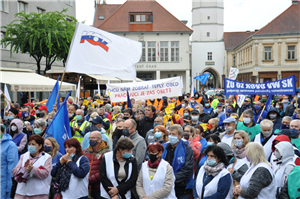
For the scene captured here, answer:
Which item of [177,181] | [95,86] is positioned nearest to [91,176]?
[177,181]

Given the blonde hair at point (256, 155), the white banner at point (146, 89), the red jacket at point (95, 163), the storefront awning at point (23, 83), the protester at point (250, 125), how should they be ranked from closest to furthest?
the blonde hair at point (256, 155) → the red jacket at point (95, 163) → the protester at point (250, 125) → the white banner at point (146, 89) → the storefront awning at point (23, 83)

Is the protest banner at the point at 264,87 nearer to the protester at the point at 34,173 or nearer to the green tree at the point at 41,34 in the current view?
the protester at the point at 34,173

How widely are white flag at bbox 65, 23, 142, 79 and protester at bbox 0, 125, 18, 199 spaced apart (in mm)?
2189

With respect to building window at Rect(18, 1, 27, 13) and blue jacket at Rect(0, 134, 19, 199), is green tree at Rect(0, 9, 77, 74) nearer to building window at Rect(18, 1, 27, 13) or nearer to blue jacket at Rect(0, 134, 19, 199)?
building window at Rect(18, 1, 27, 13)

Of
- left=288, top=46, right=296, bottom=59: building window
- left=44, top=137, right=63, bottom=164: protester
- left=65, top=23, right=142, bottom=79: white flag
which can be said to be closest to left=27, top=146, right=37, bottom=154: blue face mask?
left=44, top=137, right=63, bottom=164: protester

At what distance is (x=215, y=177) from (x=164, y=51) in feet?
130

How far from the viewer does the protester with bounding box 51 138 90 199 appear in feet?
14.7

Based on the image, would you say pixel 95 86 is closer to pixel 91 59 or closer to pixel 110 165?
pixel 91 59

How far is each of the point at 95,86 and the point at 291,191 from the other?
80.3 feet

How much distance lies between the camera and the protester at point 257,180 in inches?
155

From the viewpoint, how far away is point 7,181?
5348 mm

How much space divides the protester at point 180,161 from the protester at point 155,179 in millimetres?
579

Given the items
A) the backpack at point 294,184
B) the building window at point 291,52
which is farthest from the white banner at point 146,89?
the building window at point 291,52

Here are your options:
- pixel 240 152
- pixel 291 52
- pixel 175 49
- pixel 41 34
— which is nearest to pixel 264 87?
pixel 240 152
